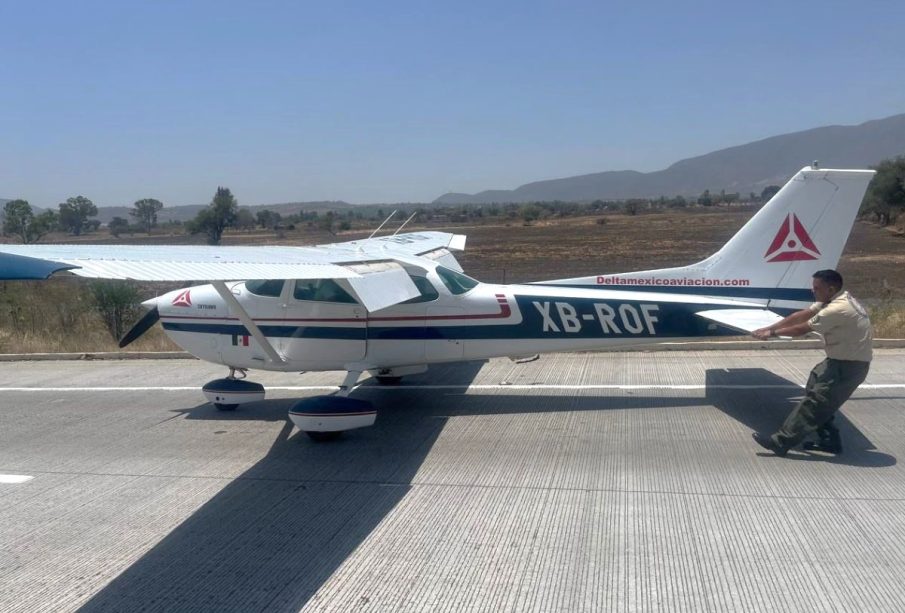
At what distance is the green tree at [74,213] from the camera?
4028 centimetres

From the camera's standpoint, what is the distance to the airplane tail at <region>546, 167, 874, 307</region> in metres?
9.30

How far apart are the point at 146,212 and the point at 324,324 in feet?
124

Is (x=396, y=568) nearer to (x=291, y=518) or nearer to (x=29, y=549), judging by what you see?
(x=291, y=518)

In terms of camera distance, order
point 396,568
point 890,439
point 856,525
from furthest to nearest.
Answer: point 890,439 → point 856,525 → point 396,568

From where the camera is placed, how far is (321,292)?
377 inches

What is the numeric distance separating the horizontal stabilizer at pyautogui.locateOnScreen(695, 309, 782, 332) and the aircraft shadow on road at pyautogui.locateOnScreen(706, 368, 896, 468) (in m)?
1.03

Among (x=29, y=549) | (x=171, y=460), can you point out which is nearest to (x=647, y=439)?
(x=171, y=460)

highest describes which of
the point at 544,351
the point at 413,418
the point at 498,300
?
the point at 498,300

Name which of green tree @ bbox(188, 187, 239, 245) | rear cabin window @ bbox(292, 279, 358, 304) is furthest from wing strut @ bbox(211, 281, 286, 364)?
green tree @ bbox(188, 187, 239, 245)

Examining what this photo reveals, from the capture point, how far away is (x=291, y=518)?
21.1 ft

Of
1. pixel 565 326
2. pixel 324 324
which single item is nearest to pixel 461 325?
pixel 565 326

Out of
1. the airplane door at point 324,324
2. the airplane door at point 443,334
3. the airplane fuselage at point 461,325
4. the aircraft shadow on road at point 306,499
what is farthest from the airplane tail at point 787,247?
the airplane door at point 324,324

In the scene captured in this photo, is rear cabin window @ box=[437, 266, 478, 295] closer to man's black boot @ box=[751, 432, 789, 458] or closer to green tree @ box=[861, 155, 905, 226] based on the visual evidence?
man's black boot @ box=[751, 432, 789, 458]

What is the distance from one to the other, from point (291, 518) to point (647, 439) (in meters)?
3.76
